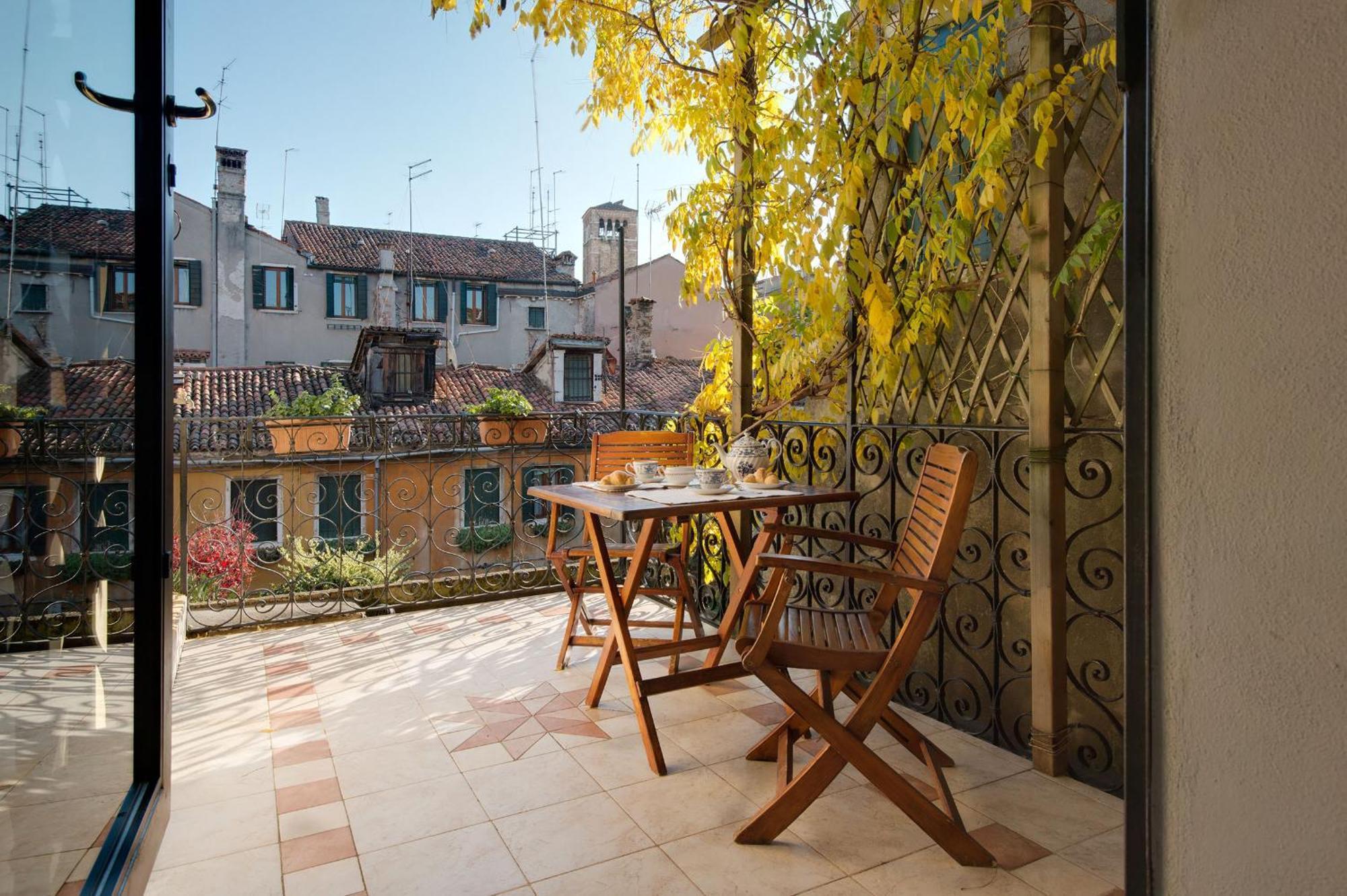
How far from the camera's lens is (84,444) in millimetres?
1456

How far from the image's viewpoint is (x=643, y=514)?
2.42 meters

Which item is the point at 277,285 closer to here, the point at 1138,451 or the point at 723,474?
the point at 723,474

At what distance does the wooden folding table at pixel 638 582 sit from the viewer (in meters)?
2.50

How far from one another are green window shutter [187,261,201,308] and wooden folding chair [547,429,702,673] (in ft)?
52.8

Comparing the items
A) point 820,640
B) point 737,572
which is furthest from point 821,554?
point 820,640

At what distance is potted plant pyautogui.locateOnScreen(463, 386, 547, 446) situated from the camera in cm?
560

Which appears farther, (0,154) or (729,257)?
(729,257)

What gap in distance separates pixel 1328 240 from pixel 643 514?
1.75m

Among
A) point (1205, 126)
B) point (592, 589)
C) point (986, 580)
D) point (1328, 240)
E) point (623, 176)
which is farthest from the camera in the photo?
point (623, 176)

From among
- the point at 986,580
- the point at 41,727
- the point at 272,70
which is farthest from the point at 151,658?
the point at 272,70

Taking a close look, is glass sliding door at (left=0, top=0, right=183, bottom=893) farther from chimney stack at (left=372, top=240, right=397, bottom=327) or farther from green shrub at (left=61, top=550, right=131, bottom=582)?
chimney stack at (left=372, top=240, right=397, bottom=327)

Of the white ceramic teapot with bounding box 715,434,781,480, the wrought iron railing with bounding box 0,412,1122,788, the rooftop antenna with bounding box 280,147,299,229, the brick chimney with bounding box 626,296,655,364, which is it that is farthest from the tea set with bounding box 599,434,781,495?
the rooftop antenna with bounding box 280,147,299,229

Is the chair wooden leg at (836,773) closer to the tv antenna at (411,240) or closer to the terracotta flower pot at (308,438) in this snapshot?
the terracotta flower pot at (308,438)

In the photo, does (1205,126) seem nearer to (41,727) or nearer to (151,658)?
(41,727)
